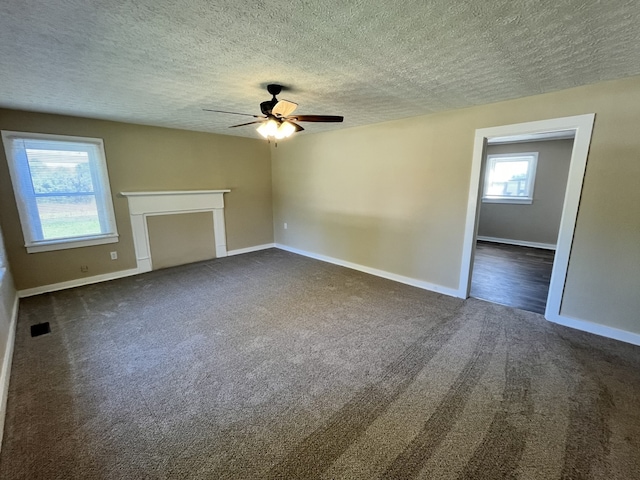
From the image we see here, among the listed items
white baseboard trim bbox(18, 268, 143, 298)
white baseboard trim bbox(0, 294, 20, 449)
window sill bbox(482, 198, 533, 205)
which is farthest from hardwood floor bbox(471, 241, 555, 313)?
white baseboard trim bbox(18, 268, 143, 298)

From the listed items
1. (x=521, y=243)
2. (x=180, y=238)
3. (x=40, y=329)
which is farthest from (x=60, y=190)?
(x=521, y=243)

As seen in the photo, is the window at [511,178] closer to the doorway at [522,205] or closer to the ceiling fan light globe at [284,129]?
the doorway at [522,205]

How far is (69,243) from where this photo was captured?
3.71m

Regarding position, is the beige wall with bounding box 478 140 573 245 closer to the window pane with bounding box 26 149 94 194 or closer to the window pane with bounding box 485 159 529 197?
the window pane with bounding box 485 159 529 197

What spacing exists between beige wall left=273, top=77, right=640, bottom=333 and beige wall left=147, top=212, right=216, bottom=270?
4.95 ft

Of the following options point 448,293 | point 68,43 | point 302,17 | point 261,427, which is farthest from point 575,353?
point 68,43

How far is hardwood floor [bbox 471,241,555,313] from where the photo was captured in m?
3.42

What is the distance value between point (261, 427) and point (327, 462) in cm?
45

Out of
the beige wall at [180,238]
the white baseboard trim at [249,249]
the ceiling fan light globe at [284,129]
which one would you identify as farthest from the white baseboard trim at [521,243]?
the beige wall at [180,238]

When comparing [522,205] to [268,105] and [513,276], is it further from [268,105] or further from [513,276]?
[268,105]

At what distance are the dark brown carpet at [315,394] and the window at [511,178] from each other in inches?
167

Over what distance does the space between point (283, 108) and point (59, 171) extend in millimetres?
3299

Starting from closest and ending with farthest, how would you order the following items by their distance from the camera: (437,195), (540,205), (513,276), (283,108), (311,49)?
(311,49) → (283,108) → (437,195) → (513,276) → (540,205)

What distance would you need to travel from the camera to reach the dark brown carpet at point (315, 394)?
1.45 m
